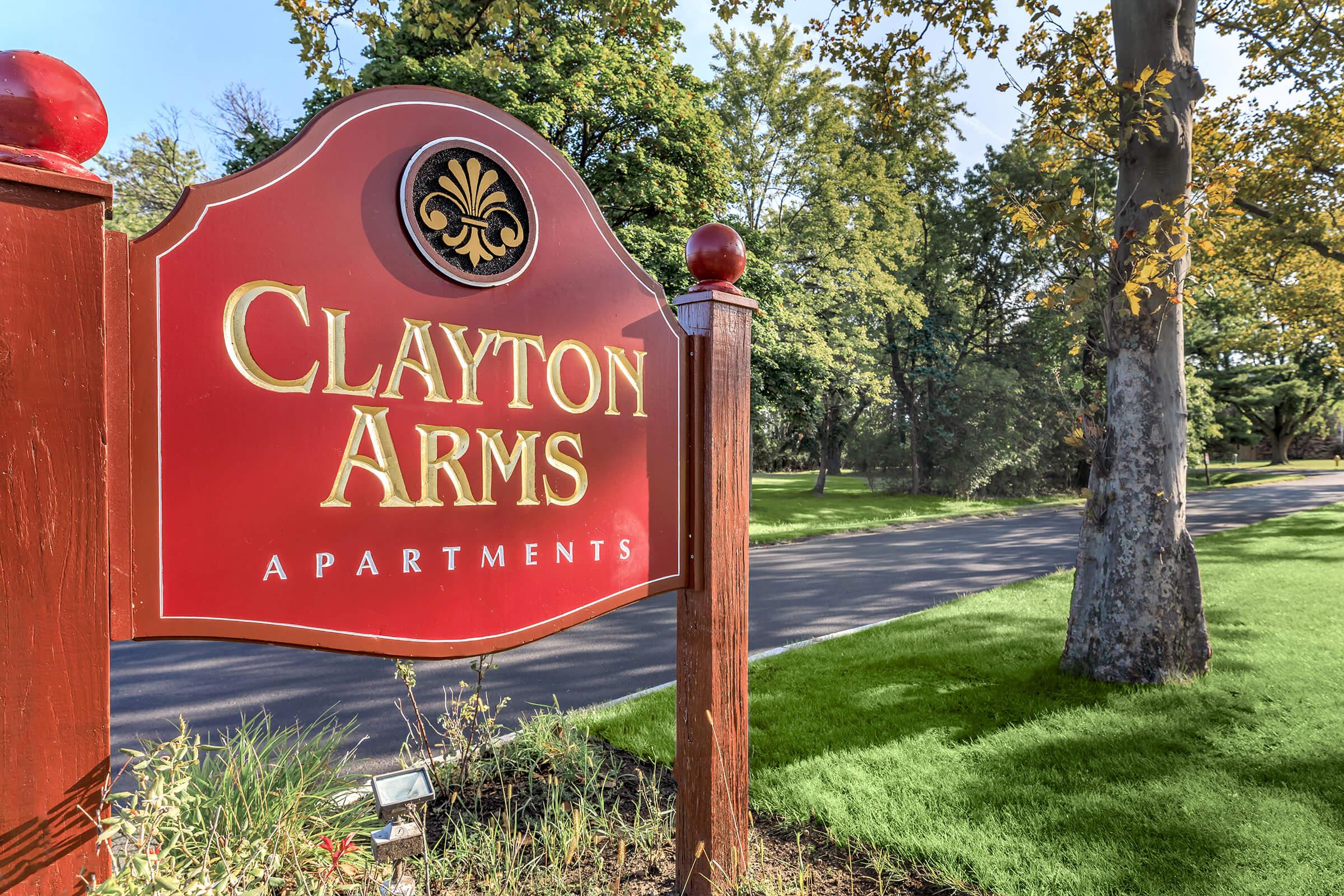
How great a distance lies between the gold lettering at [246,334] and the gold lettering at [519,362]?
1.87 feet

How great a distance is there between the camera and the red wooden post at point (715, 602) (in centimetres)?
252

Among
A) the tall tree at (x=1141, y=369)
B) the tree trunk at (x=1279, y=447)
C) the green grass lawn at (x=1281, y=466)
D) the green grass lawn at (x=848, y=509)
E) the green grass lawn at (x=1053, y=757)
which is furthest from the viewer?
the tree trunk at (x=1279, y=447)

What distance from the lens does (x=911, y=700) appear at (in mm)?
4645

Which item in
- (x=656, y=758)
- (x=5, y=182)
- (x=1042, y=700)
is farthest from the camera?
(x=1042, y=700)

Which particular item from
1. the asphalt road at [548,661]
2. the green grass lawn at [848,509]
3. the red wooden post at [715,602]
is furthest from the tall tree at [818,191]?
the red wooden post at [715,602]

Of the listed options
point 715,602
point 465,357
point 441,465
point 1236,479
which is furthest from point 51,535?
point 1236,479

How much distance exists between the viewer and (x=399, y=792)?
2.20 m

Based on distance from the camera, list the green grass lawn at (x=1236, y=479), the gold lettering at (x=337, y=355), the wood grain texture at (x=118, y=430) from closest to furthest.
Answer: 1. the wood grain texture at (x=118, y=430)
2. the gold lettering at (x=337, y=355)
3. the green grass lawn at (x=1236, y=479)

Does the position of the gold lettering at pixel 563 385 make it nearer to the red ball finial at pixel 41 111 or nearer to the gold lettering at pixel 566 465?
the gold lettering at pixel 566 465

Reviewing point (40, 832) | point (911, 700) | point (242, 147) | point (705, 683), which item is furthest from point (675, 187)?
point (40, 832)

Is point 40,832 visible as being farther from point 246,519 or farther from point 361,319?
point 361,319

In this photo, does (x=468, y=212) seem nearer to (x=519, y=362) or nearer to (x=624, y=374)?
(x=519, y=362)

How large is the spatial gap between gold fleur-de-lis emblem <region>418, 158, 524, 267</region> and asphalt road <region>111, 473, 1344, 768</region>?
3.17 metres

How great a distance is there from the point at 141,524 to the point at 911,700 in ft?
14.7
